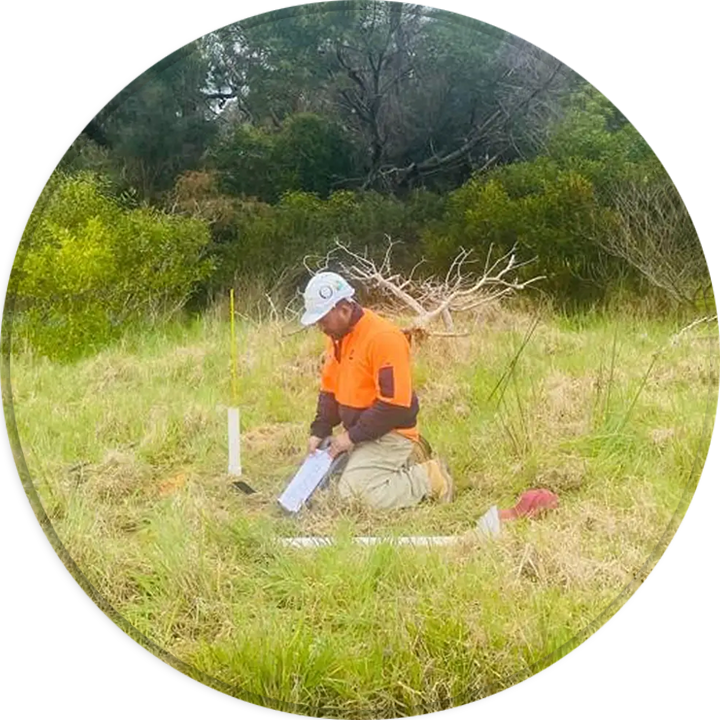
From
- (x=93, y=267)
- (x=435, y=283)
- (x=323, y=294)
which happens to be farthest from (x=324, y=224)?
(x=93, y=267)

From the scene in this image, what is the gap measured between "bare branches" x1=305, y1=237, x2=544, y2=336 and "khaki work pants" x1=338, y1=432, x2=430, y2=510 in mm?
298

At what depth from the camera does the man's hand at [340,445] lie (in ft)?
11.5

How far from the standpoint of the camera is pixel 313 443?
11.7 ft

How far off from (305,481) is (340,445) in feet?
0.42

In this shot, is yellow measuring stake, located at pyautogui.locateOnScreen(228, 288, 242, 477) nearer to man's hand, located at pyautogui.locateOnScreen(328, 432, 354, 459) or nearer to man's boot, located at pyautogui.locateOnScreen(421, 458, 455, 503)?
man's hand, located at pyautogui.locateOnScreen(328, 432, 354, 459)

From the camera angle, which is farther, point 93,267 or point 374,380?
point 93,267

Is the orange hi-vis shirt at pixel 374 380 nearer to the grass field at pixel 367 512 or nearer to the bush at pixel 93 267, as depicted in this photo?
the grass field at pixel 367 512

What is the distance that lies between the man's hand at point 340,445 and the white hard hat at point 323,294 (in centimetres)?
30

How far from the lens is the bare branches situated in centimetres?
354

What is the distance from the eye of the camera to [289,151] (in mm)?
3564

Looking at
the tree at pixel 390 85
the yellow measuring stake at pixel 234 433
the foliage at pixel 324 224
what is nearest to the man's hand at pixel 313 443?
the yellow measuring stake at pixel 234 433

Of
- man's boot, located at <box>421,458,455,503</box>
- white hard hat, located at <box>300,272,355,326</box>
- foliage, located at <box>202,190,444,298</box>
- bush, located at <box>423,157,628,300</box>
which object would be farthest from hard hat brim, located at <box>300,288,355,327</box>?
man's boot, located at <box>421,458,455,503</box>

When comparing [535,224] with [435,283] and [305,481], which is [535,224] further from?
[305,481]

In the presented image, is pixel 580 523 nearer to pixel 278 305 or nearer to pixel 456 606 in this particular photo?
pixel 456 606
